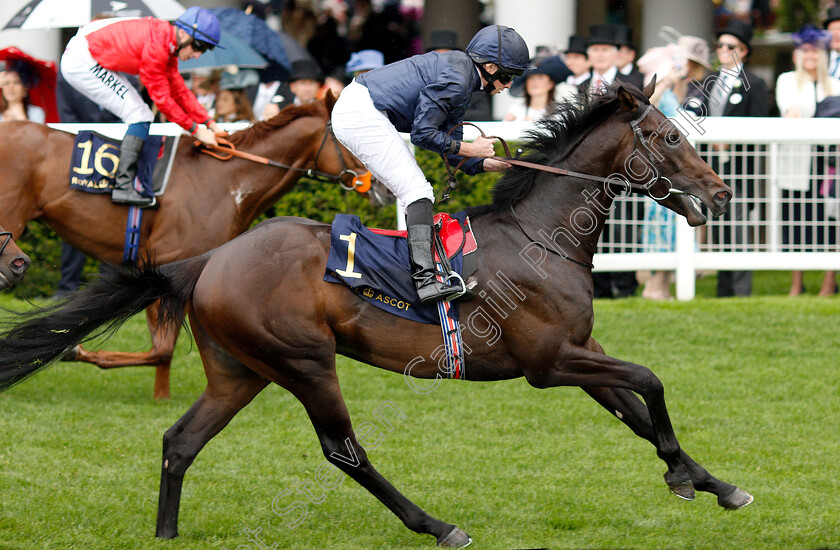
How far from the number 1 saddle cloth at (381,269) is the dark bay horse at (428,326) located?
5cm

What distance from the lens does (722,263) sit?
8.53 meters

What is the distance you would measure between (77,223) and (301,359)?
277cm

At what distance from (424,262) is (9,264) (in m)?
1.89

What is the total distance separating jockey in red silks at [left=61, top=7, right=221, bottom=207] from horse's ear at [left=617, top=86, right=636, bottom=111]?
2925mm

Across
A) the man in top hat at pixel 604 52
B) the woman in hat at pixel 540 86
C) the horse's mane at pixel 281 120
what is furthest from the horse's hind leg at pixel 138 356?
the man in top hat at pixel 604 52

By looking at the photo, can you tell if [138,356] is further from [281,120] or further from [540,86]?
[540,86]

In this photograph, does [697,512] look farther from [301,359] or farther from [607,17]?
[607,17]

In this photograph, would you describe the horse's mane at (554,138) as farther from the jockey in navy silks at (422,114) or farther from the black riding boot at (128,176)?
the black riding boot at (128,176)

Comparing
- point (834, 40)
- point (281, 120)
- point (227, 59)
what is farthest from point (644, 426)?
point (227, 59)

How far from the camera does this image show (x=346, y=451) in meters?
4.28

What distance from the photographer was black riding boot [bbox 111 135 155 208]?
246 inches

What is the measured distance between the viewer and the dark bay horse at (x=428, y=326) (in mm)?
4152

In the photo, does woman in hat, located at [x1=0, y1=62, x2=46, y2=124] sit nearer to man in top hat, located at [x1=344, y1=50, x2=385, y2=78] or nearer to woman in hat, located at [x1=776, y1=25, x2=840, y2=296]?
man in top hat, located at [x1=344, y1=50, x2=385, y2=78]

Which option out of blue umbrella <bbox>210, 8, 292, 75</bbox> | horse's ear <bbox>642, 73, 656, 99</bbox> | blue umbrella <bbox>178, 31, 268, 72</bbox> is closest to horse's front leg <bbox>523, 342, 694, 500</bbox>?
horse's ear <bbox>642, 73, 656, 99</bbox>
